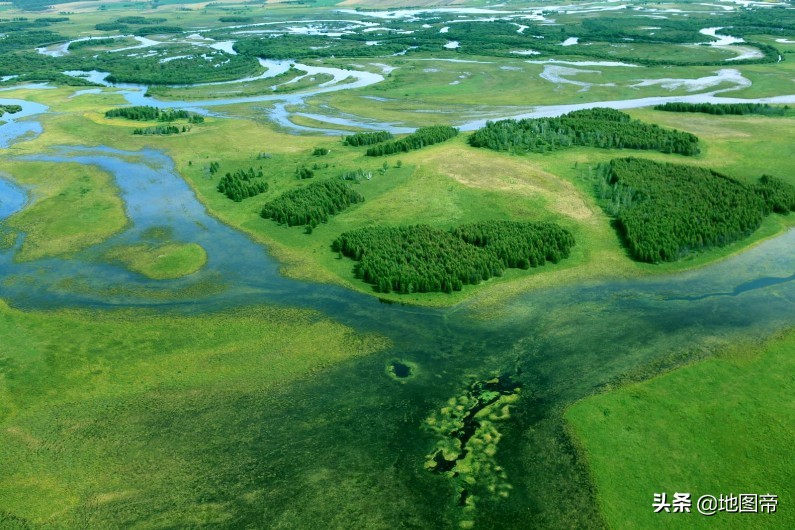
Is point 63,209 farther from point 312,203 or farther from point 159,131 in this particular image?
point 159,131

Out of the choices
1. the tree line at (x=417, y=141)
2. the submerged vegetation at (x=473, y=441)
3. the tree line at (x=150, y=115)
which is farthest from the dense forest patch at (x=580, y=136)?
the tree line at (x=150, y=115)

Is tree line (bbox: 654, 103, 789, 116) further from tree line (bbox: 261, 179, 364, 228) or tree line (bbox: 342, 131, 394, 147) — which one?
tree line (bbox: 261, 179, 364, 228)

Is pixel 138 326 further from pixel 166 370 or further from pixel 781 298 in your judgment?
pixel 781 298

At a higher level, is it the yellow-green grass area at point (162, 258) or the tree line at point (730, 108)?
the tree line at point (730, 108)

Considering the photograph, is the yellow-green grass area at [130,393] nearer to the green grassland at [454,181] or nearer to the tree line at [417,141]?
the green grassland at [454,181]

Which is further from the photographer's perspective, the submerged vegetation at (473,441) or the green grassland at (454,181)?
the green grassland at (454,181)

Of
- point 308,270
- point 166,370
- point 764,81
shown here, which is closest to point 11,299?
point 166,370
